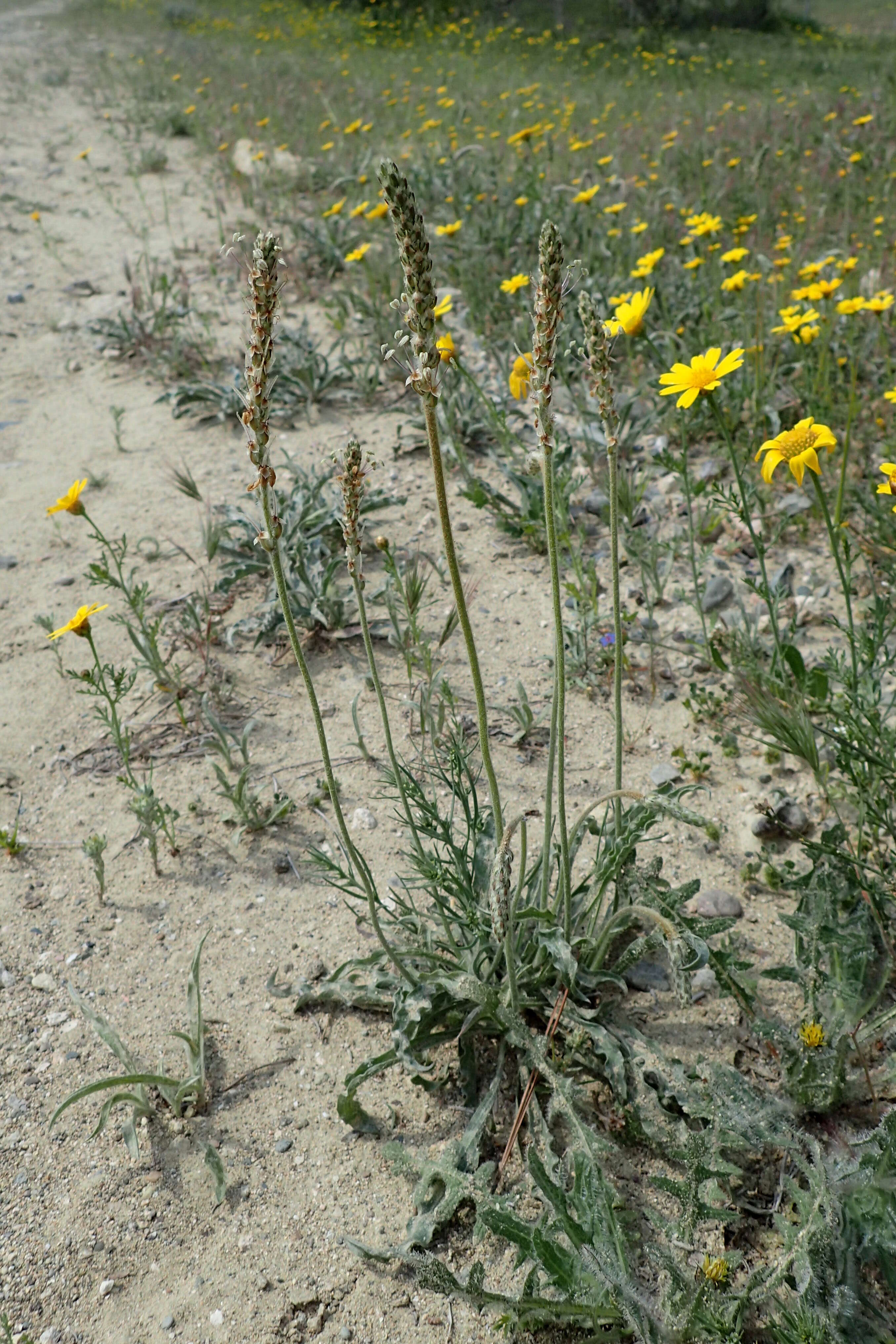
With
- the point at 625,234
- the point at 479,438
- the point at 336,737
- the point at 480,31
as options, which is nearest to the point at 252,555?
the point at 336,737

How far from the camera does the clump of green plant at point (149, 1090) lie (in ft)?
6.30

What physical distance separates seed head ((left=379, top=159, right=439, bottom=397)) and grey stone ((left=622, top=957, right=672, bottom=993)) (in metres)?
1.54

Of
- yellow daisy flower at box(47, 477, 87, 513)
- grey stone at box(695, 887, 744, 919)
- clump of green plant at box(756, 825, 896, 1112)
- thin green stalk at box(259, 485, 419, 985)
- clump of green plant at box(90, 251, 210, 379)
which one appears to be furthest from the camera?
clump of green plant at box(90, 251, 210, 379)

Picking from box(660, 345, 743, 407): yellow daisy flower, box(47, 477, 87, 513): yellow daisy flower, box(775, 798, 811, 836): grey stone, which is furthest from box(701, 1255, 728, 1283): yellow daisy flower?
box(47, 477, 87, 513): yellow daisy flower

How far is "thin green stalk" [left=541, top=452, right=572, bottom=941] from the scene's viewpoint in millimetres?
1423

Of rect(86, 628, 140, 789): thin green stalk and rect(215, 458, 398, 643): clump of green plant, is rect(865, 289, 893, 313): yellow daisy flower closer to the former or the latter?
rect(215, 458, 398, 643): clump of green plant

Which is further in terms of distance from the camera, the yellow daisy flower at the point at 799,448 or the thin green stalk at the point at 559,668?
the yellow daisy flower at the point at 799,448

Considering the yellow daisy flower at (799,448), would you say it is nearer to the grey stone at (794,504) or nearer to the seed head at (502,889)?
the seed head at (502,889)

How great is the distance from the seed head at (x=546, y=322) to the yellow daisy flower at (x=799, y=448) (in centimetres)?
Answer: 84

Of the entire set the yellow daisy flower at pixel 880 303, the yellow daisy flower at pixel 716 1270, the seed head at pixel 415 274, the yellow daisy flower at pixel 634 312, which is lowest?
the yellow daisy flower at pixel 716 1270

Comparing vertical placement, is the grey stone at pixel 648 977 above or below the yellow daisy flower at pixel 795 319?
below

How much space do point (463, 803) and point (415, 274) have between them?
1.16m

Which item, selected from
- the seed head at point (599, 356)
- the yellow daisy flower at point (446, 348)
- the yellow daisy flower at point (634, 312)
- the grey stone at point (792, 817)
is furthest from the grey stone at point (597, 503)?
the seed head at point (599, 356)

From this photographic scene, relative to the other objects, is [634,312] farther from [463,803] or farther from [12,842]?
[12,842]
